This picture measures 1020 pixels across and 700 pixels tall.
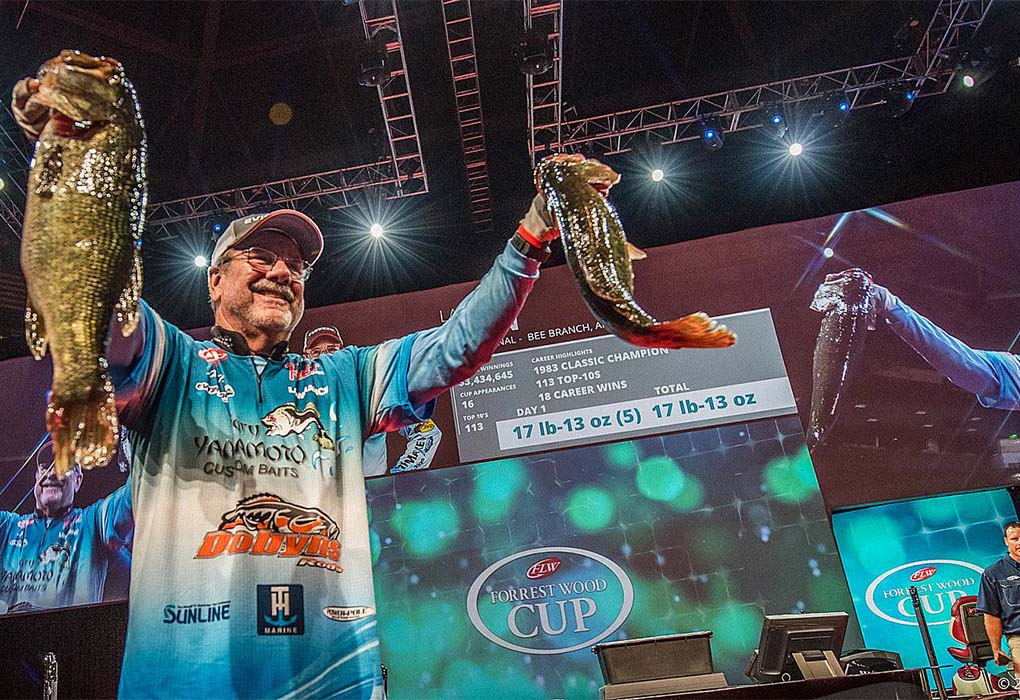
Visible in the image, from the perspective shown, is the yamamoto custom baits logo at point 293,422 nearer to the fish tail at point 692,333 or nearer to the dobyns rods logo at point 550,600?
the fish tail at point 692,333

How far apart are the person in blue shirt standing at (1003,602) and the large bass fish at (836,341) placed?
1.37 metres

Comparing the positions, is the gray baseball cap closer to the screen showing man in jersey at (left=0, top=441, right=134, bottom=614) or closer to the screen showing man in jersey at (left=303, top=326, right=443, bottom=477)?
the screen showing man in jersey at (left=303, top=326, right=443, bottom=477)

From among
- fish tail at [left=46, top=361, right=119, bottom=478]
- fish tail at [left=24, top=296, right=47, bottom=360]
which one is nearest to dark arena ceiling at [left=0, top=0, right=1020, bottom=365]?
fish tail at [left=24, top=296, right=47, bottom=360]

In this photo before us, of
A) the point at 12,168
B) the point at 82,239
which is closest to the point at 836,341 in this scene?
the point at 82,239

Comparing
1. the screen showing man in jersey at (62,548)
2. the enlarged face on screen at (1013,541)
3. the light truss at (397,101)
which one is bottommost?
the enlarged face on screen at (1013,541)

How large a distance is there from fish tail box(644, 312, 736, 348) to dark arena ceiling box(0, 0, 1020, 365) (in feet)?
13.8

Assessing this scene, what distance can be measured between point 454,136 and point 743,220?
8.34ft

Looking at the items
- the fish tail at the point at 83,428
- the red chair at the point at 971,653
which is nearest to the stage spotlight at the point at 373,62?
the fish tail at the point at 83,428

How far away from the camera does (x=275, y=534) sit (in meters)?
2.28

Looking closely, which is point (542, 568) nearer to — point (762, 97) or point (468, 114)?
point (468, 114)

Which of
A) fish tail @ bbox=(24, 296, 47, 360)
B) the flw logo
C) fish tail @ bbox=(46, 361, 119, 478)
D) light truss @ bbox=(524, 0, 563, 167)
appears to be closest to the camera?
fish tail @ bbox=(46, 361, 119, 478)

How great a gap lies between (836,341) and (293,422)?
17.0ft

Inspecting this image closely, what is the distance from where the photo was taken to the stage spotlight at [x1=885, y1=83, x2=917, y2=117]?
661 centimetres

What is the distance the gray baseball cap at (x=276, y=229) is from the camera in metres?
2.68
